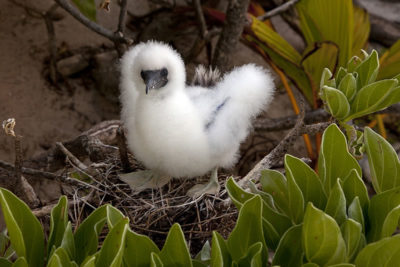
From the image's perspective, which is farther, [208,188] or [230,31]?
[230,31]

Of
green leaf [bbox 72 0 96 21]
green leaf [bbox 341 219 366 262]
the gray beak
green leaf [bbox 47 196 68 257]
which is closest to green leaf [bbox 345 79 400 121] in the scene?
green leaf [bbox 341 219 366 262]

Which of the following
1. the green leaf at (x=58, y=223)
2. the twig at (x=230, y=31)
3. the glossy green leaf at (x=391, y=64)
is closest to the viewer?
the green leaf at (x=58, y=223)

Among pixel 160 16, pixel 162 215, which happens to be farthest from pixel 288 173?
pixel 160 16

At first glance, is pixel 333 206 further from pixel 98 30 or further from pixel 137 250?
pixel 98 30

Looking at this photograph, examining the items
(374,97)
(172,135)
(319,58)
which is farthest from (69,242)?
(319,58)

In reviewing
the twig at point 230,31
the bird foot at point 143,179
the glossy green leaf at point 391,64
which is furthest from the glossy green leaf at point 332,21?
the bird foot at point 143,179

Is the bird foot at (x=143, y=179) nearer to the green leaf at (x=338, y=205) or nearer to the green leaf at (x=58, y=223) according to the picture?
the green leaf at (x=58, y=223)
